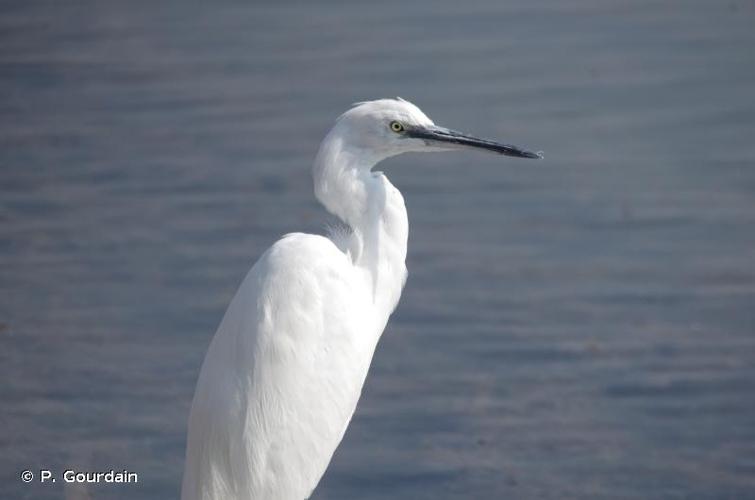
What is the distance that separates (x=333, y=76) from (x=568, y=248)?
6.97 feet

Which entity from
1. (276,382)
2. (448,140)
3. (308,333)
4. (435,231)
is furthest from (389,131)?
(435,231)

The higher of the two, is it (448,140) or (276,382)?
(448,140)

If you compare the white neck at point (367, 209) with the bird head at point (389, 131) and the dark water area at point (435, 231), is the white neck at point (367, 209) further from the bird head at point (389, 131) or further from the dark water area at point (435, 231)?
the dark water area at point (435, 231)

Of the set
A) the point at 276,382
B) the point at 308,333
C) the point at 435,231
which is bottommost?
the point at 276,382

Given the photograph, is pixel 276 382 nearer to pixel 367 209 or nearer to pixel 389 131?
pixel 367 209

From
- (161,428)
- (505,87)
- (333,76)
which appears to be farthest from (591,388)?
(333,76)

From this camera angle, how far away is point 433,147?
387 centimetres

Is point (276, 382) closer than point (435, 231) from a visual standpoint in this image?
Yes

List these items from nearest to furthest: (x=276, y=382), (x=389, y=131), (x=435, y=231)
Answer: (x=276, y=382) → (x=389, y=131) → (x=435, y=231)

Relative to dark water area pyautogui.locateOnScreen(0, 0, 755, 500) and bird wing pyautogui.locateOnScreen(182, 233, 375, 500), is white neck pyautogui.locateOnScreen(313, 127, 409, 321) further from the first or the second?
dark water area pyautogui.locateOnScreen(0, 0, 755, 500)

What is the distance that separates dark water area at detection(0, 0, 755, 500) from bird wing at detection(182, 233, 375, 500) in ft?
3.53

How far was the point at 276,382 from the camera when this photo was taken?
3629 millimetres

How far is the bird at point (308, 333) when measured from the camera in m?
3.61

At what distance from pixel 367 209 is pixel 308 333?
395 mm
